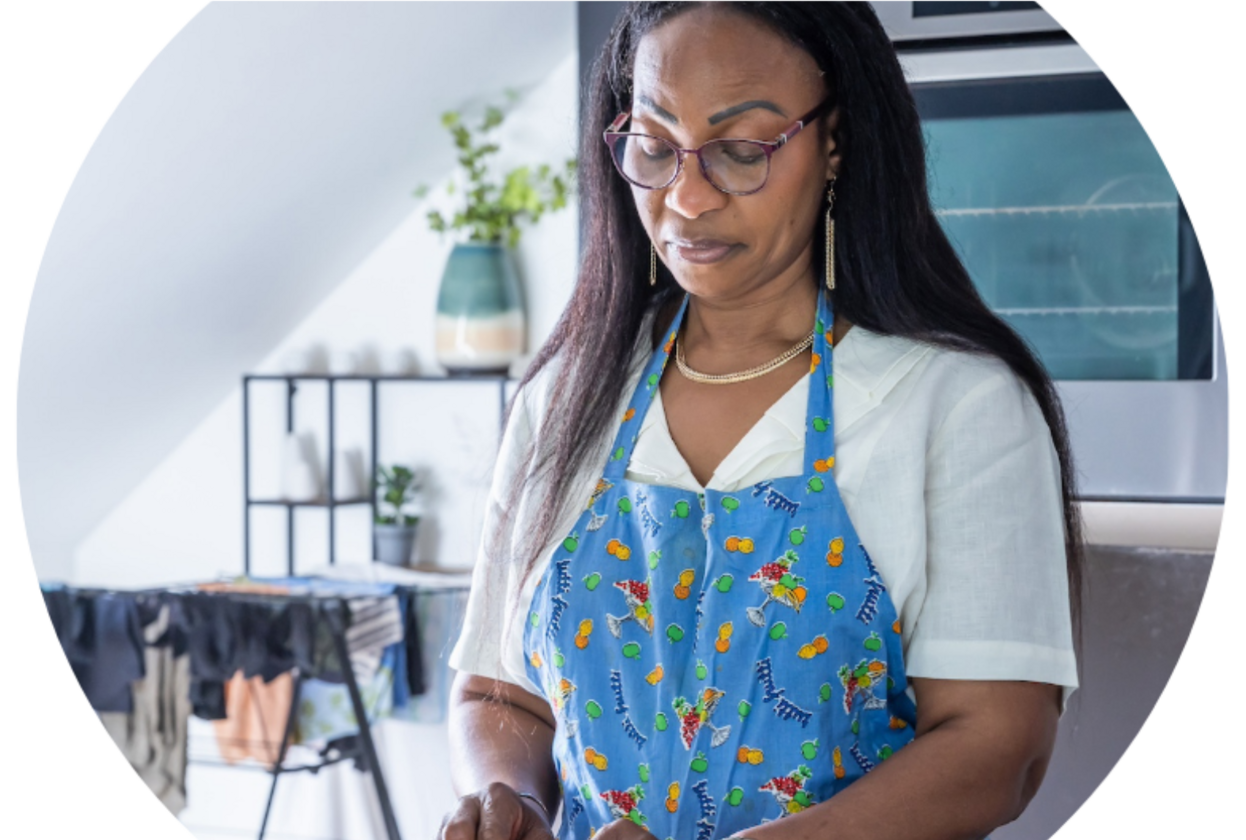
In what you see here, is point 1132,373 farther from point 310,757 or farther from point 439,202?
point 439,202

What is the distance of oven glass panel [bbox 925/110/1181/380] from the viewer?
1518 mm

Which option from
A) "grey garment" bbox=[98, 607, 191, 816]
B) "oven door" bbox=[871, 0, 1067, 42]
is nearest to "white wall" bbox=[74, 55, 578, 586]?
"grey garment" bbox=[98, 607, 191, 816]

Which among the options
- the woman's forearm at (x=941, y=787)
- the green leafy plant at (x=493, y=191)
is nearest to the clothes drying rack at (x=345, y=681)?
the green leafy plant at (x=493, y=191)

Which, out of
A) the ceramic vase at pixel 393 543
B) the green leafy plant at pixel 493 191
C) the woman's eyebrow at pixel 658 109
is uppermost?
the green leafy plant at pixel 493 191

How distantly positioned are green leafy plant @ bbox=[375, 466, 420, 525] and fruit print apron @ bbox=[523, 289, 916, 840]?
2.61 meters

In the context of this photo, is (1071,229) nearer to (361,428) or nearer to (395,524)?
(395,524)

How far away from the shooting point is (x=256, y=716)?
2635 millimetres

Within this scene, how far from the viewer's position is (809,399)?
1046 mm

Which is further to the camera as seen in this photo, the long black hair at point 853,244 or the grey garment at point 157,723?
the grey garment at point 157,723

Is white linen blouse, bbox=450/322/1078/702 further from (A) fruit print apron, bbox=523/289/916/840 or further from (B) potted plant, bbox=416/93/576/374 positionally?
(B) potted plant, bbox=416/93/576/374

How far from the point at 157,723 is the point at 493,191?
176cm

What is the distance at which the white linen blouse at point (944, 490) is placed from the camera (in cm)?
93

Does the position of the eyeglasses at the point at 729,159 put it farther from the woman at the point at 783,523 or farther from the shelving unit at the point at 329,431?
the shelving unit at the point at 329,431

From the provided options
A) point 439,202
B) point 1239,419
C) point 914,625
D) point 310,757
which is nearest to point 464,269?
point 439,202
